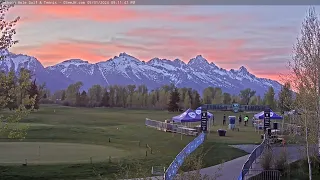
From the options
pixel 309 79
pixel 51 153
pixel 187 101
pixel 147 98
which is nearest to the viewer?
pixel 309 79

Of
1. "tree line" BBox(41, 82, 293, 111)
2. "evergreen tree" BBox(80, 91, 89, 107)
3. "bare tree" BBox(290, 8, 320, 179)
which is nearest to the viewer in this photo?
"bare tree" BBox(290, 8, 320, 179)

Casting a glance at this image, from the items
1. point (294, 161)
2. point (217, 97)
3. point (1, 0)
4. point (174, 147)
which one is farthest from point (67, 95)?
point (1, 0)

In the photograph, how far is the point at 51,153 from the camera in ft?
102

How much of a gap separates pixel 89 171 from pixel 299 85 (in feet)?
38.0

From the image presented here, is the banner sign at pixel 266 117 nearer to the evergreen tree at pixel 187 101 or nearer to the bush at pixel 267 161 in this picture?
the bush at pixel 267 161

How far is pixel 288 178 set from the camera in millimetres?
22438

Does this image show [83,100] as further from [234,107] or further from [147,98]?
[234,107]

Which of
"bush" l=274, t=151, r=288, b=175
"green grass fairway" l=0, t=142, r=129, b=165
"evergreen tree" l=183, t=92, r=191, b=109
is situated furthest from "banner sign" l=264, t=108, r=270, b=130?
"evergreen tree" l=183, t=92, r=191, b=109

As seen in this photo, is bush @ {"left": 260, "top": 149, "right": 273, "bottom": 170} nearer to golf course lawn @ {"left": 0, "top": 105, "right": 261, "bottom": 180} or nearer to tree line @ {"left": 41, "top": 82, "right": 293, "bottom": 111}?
golf course lawn @ {"left": 0, "top": 105, "right": 261, "bottom": 180}

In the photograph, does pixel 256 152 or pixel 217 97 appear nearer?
pixel 256 152

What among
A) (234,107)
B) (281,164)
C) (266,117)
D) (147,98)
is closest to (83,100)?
(147,98)

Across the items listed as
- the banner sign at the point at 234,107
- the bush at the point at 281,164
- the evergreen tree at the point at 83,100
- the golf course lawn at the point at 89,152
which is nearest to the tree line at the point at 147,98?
the evergreen tree at the point at 83,100

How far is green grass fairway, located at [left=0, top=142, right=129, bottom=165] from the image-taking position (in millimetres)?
27203

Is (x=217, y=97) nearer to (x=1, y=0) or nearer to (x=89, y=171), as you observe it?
(x=89, y=171)
